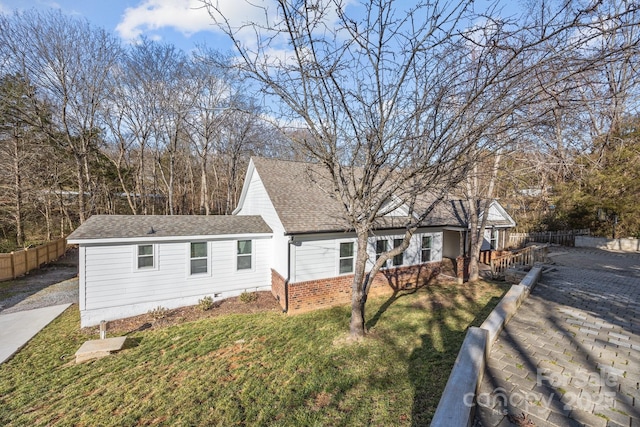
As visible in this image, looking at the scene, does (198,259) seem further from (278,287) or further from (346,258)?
(346,258)

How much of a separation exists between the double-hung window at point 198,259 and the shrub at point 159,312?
55.2 inches

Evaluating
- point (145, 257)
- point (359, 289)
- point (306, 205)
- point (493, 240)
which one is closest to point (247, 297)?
point (145, 257)

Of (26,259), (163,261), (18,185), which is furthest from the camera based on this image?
(18,185)

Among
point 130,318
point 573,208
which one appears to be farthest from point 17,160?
point 573,208

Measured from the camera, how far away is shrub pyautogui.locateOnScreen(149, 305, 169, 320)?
8565mm

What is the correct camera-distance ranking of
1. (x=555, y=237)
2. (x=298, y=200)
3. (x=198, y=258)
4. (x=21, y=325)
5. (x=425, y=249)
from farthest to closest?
(x=555, y=237) → (x=425, y=249) → (x=298, y=200) → (x=198, y=258) → (x=21, y=325)

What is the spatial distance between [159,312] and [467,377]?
29.1 ft

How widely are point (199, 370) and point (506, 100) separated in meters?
7.55

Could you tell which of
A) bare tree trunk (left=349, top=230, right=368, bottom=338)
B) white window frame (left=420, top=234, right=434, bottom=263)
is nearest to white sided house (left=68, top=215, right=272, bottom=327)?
bare tree trunk (left=349, top=230, right=368, bottom=338)

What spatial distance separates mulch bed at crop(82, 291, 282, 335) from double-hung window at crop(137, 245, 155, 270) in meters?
1.57

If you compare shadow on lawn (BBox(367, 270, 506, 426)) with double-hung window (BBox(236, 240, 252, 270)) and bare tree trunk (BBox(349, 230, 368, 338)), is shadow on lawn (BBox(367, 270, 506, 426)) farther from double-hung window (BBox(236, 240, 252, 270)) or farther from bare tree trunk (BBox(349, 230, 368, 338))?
double-hung window (BBox(236, 240, 252, 270))

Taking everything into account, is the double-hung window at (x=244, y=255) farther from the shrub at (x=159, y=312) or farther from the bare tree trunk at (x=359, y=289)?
the bare tree trunk at (x=359, y=289)

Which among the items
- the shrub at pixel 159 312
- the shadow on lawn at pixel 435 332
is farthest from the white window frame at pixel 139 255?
the shadow on lawn at pixel 435 332

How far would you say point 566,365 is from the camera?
415 centimetres
